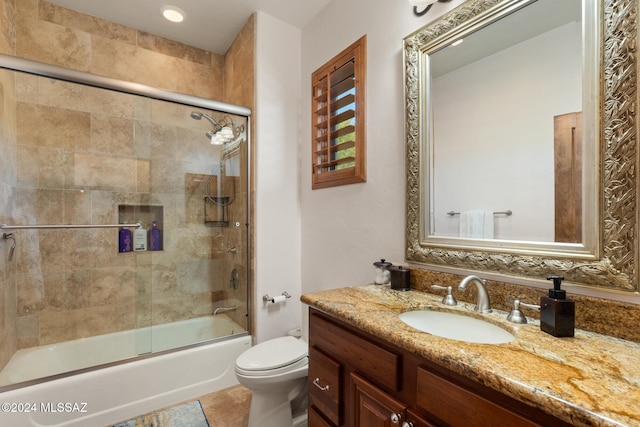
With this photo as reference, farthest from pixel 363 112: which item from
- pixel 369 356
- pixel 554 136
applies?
pixel 369 356

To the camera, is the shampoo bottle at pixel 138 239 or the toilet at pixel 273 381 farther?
the shampoo bottle at pixel 138 239

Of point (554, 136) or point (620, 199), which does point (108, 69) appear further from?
point (620, 199)

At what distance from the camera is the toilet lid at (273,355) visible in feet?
4.96

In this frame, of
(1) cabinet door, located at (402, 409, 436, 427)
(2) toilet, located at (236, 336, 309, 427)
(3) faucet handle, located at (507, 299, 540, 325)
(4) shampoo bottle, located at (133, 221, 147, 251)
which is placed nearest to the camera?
(1) cabinet door, located at (402, 409, 436, 427)

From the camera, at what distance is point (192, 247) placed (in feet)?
7.86

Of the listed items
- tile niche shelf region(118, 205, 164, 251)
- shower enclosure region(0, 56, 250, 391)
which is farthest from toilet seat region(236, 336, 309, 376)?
tile niche shelf region(118, 205, 164, 251)

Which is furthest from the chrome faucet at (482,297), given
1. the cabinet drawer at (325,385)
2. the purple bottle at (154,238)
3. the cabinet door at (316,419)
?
the purple bottle at (154,238)

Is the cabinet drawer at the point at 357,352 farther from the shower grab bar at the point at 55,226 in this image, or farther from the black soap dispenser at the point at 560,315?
the shower grab bar at the point at 55,226

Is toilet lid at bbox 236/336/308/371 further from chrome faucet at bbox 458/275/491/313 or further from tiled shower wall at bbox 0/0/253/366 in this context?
chrome faucet at bbox 458/275/491/313

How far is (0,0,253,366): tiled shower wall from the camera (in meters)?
1.95

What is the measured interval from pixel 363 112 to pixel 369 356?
1.27 metres

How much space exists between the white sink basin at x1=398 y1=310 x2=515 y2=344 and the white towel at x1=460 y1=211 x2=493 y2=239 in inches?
12.5

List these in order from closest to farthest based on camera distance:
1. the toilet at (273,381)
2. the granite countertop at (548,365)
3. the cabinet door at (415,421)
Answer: the granite countertop at (548,365), the cabinet door at (415,421), the toilet at (273,381)

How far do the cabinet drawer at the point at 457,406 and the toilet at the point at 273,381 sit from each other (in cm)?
94
